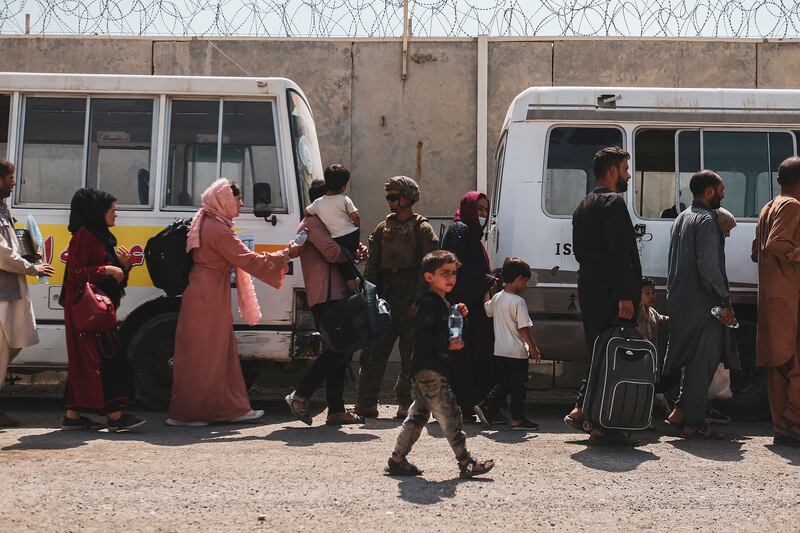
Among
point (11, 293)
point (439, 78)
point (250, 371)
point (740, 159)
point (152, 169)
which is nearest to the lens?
point (11, 293)

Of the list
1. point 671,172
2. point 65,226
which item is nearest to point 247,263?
point 65,226

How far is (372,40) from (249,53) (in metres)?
1.48

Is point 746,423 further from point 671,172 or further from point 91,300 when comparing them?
point 91,300

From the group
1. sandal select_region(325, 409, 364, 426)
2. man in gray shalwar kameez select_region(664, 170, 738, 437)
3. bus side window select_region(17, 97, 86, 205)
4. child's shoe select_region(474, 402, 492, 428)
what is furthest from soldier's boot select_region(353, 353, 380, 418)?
bus side window select_region(17, 97, 86, 205)

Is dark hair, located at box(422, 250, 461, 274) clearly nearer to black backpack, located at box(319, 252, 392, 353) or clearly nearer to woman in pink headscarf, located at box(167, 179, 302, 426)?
black backpack, located at box(319, 252, 392, 353)

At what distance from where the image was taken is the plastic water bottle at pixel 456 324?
5.39 m

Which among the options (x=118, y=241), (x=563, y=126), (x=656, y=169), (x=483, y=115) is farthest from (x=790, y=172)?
(x=483, y=115)

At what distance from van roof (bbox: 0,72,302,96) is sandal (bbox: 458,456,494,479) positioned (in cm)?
368

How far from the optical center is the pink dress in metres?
7.16

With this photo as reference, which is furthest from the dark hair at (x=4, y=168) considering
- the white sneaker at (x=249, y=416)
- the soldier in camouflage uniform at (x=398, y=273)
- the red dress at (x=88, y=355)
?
the soldier in camouflage uniform at (x=398, y=273)

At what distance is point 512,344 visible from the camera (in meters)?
7.08

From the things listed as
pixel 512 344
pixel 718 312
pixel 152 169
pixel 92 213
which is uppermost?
pixel 152 169

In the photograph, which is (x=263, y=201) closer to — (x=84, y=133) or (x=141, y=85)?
(x=141, y=85)

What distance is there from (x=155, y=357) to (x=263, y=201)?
140cm
